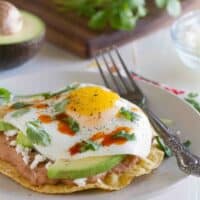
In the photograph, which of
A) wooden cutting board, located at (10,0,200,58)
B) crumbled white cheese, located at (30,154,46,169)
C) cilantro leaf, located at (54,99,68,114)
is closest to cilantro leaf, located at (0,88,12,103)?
cilantro leaf, located at (54,99,68,114)

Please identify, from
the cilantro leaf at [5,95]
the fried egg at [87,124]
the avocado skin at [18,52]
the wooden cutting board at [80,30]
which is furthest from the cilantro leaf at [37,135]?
the wooden cutting board at [80,30]

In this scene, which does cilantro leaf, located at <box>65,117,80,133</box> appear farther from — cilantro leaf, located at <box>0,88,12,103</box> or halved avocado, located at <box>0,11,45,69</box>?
halved avocado, located at <box>0,11,45,69</box>

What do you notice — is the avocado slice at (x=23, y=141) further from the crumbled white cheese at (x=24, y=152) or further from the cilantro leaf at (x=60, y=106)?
the cilantro leaf at (x=60, y=106)

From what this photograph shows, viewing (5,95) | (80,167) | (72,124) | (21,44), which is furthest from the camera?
(21,44)

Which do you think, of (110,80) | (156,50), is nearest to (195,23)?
(156,50)

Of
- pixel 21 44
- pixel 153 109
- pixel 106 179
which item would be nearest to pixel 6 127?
pixel 106 179

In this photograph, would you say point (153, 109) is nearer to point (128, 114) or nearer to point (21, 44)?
point (128, 114)

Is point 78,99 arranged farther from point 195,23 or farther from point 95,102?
point 195,23
